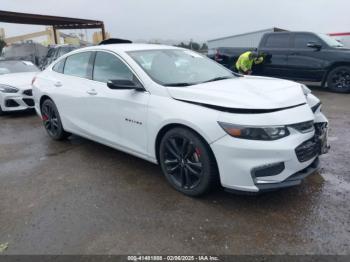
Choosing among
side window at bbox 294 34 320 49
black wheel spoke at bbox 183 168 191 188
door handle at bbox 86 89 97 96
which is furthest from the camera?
side window at bbox 294 34 320 49

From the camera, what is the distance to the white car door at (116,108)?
369 cm

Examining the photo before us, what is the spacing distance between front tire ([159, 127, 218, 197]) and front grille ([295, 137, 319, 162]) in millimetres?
784

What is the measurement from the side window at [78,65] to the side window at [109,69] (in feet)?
0.79

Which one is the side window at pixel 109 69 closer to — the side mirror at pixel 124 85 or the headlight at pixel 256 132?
the side mirror at pixel 124 85

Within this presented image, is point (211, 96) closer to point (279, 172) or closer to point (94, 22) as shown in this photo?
point (279, 172)

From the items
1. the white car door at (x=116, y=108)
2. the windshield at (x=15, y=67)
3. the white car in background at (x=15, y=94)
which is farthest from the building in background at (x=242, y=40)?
the white car door at (x=116, y=108)

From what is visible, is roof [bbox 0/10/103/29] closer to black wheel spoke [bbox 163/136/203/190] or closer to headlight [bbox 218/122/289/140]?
black wheel spoke [bbox 163/136/203/190]

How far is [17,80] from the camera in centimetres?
777

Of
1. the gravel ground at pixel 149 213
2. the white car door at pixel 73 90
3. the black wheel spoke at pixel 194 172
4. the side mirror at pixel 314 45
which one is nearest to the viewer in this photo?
the gravel ground at pixel 149 213

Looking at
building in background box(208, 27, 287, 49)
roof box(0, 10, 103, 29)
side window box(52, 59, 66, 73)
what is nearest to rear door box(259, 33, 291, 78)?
side window box(52, 59, 66, 73)

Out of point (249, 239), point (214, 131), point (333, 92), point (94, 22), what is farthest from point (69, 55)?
point (94, 22)

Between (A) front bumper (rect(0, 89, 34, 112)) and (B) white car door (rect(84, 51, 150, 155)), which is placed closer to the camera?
(B) white car door (rect(84, 51, 150, 155))

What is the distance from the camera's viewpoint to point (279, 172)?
2922 millimetres

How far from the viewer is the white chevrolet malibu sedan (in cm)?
291
